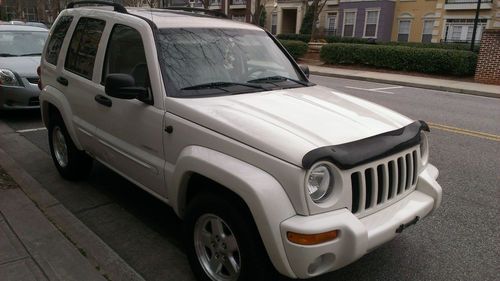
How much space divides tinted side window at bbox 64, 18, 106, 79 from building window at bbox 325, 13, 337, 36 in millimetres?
34111

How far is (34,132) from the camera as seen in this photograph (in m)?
7.33

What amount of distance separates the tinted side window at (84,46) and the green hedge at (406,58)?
52.1ft

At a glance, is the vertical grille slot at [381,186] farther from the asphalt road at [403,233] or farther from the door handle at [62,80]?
the door handle at [62,80]

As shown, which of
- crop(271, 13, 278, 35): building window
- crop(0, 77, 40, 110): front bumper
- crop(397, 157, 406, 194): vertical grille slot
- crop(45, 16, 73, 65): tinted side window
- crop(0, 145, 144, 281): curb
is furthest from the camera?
crop(271, 13, 278, 35): building window

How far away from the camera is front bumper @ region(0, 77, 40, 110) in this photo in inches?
308

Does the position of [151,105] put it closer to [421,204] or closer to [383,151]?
[383,151]

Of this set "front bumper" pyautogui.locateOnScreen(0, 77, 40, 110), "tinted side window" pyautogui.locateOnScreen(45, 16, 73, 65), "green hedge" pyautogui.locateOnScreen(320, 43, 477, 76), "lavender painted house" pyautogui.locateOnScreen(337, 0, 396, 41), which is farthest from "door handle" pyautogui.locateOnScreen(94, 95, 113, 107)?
"lavender painted house" pyautogui.locateOnScreen(337, 0, 396, 41)

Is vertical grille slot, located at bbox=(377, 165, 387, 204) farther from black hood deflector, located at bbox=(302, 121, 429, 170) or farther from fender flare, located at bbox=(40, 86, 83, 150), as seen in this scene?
fender flare, located at bbox=(40, 86, 83, 150)

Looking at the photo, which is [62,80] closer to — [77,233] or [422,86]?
[77,233]

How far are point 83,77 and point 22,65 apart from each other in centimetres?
471

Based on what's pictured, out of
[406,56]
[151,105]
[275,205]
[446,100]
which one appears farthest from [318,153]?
[406,56]

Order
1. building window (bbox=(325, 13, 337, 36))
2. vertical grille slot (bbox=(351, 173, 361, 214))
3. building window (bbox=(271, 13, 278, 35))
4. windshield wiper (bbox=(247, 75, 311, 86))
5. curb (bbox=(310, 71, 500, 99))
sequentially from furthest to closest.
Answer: building window (bbox=(271, 13, 278, 35)) < building window (bbox=(325, 13, 337, 36)) < curb (bbox=(310, 71, 500, 99)) < windshield wiper (bbox=(247, 75, 311, 86)) < vertical grille slot (bbox=(351, 173, 361, 214))

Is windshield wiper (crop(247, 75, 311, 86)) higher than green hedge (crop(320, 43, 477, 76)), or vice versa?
windshield wiper (crop(247, 75, 311, 86))

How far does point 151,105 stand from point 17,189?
7.13 ft
